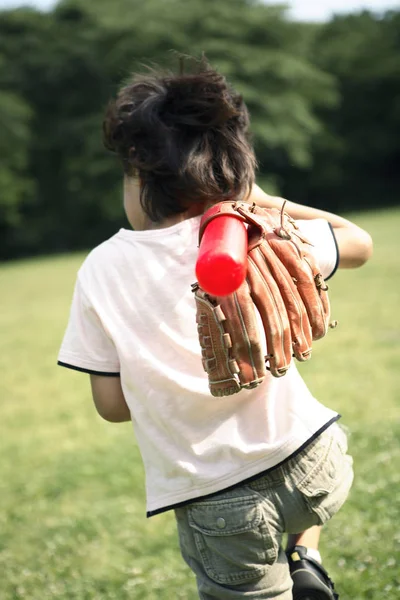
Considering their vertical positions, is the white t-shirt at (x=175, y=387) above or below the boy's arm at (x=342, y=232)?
below

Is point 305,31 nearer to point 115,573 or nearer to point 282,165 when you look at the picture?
point 282,165

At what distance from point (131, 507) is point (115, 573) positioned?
84 cm

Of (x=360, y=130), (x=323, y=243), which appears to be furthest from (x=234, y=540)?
(x=360, y=130)

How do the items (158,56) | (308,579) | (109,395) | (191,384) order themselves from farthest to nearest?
1. (158,56)
2. (308,579)
3. (109,395)
4. (191,384)

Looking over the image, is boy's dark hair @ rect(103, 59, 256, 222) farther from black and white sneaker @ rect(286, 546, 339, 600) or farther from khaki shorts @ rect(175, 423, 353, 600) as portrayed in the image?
black and white sneaker @ rect(286, 546, 339, 600)

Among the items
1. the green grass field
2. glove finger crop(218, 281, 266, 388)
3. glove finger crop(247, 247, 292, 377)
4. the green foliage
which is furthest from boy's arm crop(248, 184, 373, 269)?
the green foliage

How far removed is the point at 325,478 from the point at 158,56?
3564 centimetres

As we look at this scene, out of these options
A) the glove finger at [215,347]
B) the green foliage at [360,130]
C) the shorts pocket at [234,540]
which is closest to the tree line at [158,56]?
the green foliage at [360,130]

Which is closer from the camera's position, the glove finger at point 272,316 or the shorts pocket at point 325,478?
the glove finger at point 272,316

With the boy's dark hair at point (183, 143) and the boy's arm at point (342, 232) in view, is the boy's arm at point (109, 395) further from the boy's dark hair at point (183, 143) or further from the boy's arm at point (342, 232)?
the boy's arm at point (342, 232)

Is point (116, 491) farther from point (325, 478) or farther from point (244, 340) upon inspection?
point (244, 340)

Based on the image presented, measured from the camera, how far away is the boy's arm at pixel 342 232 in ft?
6.89

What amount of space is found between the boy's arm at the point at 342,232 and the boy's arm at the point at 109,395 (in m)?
0.68

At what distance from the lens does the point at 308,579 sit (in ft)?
6.93
